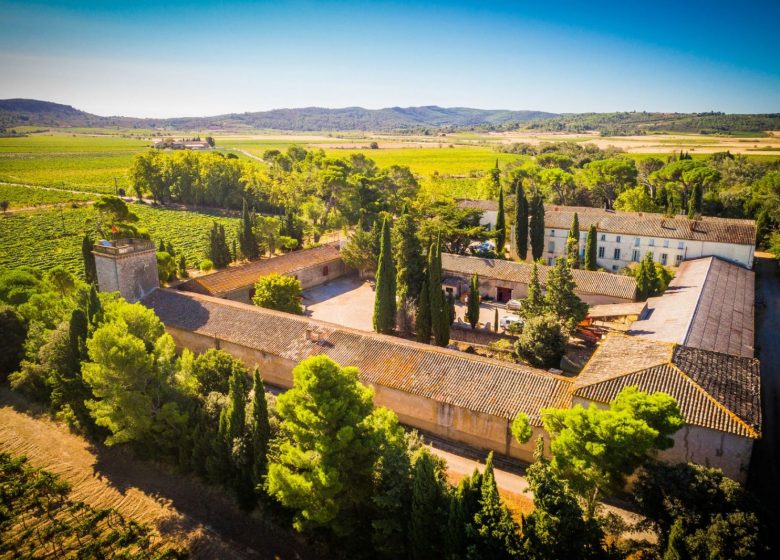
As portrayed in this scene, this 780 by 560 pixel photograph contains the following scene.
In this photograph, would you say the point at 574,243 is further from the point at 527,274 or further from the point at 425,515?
the point at 425,515

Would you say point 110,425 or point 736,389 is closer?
point 736,389

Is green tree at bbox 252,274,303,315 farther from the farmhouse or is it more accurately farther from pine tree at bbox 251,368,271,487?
the farmhouse

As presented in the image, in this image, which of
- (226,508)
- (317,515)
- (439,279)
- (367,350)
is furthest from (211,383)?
(439,279)

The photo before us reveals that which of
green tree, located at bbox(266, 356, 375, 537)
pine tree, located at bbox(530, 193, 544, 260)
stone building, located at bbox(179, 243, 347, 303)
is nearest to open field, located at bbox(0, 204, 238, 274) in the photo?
stone building, located at bbox(179, 243, 347, 303)

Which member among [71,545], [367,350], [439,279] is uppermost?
[439,279]

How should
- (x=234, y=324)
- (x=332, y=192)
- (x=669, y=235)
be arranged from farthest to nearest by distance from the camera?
1. (x=332, y=192)
2. (x=669, y=235)
3. (x=234, y=324)

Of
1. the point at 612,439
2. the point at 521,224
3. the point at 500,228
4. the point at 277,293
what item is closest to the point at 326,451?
the point at 612,439

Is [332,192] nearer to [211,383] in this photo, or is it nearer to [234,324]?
[234,324]

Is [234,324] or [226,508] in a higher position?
[234,324]

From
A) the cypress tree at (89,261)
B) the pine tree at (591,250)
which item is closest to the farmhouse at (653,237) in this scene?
the pine tree at (591,250)

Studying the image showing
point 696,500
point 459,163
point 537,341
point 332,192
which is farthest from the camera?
point 459,163
